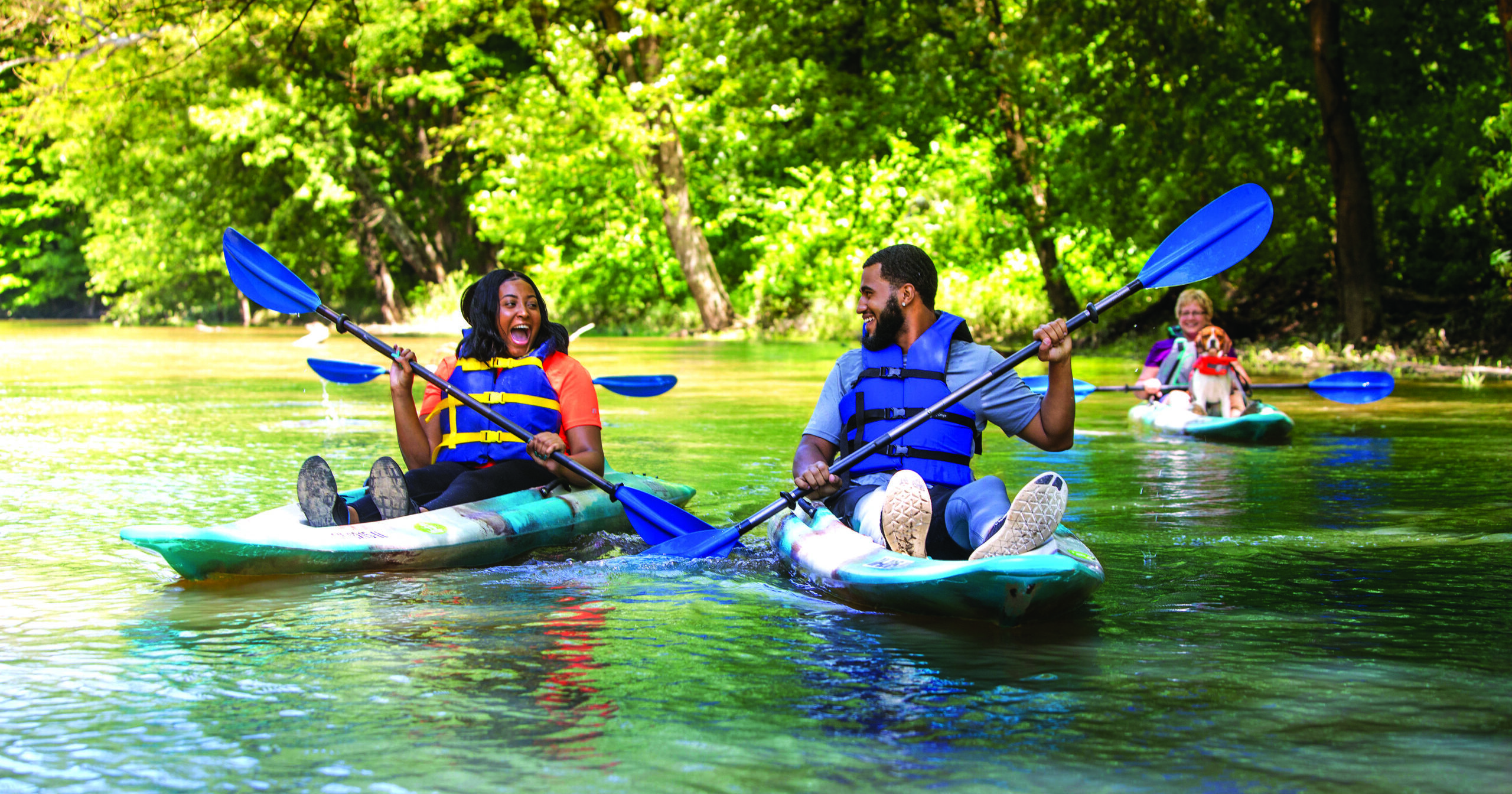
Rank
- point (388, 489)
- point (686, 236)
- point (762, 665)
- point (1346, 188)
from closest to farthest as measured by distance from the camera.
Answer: point (762, 665)
point (388, 489)
point (1346, 188)
point (686, 236)

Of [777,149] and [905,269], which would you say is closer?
[905,269]

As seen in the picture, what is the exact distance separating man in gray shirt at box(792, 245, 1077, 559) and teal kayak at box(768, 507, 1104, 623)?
0.12 meters

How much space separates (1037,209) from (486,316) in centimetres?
1296

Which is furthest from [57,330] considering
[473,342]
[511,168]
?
[473,342]

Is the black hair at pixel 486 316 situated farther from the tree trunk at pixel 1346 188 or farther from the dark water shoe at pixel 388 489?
the tree trunk at pixel 1346 188

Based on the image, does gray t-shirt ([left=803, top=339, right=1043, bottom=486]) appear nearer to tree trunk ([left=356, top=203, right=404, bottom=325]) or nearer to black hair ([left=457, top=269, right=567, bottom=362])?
black hair ([left=457, top=269, right=567, bottom=362])

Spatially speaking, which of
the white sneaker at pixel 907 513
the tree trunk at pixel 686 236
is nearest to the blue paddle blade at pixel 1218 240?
the white sneaker at pixel 907 513

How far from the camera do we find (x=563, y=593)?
14.1ft

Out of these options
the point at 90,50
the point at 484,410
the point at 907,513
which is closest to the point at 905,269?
the point at 907,513

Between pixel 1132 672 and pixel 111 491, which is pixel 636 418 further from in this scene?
pixel 1132 672

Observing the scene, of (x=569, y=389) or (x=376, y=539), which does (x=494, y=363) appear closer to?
(x=569, y=389)

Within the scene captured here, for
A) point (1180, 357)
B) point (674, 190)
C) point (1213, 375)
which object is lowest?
point (1213, 375)

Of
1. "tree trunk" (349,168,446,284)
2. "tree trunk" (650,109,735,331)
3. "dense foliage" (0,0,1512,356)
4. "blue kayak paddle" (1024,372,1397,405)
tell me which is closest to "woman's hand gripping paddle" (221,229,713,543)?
"blue kayak paddle" (1024,372,1397,405)

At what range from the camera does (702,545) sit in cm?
471
